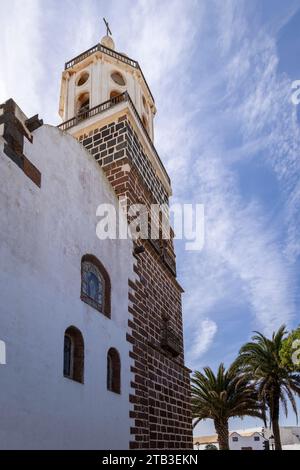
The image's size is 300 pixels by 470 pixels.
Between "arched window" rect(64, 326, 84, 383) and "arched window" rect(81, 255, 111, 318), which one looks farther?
"arched window" rect(81, 255, 111, 318)

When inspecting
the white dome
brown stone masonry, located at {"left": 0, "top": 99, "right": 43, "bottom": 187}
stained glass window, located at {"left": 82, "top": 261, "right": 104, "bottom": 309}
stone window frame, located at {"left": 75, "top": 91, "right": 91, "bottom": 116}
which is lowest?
stained glass window, located at {"left": 82, "top": 261, "right": 104, "bottom": 309}

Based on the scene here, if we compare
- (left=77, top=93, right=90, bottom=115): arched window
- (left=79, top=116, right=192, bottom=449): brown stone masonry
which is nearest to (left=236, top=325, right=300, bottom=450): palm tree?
(left=79, top=116, right=192, bottom=449): brown stone masonry

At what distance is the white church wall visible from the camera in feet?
17.6

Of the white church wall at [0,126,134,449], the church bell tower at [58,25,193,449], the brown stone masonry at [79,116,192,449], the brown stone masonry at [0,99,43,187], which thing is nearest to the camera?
the white church wall at [0,126,134,449]

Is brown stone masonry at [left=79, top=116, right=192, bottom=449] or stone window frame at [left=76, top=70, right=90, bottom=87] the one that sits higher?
stone window frame at [left=76, top=70, right=90, bottom=87]

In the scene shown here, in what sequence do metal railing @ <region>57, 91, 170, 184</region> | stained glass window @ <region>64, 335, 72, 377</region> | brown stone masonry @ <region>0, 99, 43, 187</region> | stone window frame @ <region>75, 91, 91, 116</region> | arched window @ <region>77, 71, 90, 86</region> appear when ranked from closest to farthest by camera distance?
1. brown stone masonry @ <region>0, 99, 43, 187</region>
2. stained glass window @ <region>64, 335, 72, 377</region>
3. metal railing @ <region>57, 91, 170, 184</region>
4. stone window frame @ <region>75, 91, 91, 116</region>
5. arched window @ <region>77, 71, 90, 86</region>

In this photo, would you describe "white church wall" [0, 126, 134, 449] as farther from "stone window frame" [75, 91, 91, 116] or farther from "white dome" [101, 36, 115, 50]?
"white dome" [101, 36, 115, 50]

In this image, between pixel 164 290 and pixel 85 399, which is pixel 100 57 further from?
pixel 85 399

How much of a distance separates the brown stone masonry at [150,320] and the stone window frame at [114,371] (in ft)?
1.87

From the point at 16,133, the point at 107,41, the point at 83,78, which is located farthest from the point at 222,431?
the point at 16,133
